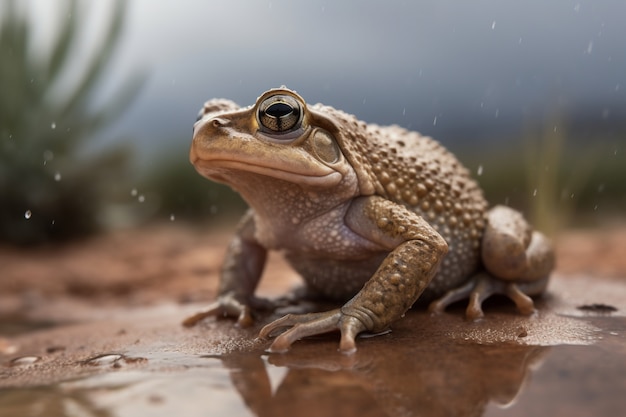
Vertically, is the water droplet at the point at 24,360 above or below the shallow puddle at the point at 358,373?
below

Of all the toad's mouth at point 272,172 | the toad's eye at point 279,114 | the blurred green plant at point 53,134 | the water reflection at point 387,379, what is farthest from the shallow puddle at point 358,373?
the blurred green plant at point 53,134

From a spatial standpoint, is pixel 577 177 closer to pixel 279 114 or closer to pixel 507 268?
pixel 507 268

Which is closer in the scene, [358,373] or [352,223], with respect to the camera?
[358,373]

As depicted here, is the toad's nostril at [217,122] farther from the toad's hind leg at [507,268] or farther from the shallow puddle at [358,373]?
the toad's hind leg at [507,268]

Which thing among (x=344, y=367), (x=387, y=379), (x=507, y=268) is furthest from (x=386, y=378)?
(x=507, y=268)

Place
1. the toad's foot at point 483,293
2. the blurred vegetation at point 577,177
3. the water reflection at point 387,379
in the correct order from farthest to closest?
the blurred vegetation at point 577,177 < the toad's foot at point 483,293 < the water reflection at point 387,379

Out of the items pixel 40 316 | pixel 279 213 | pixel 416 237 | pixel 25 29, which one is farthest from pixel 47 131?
pixel 416 237
